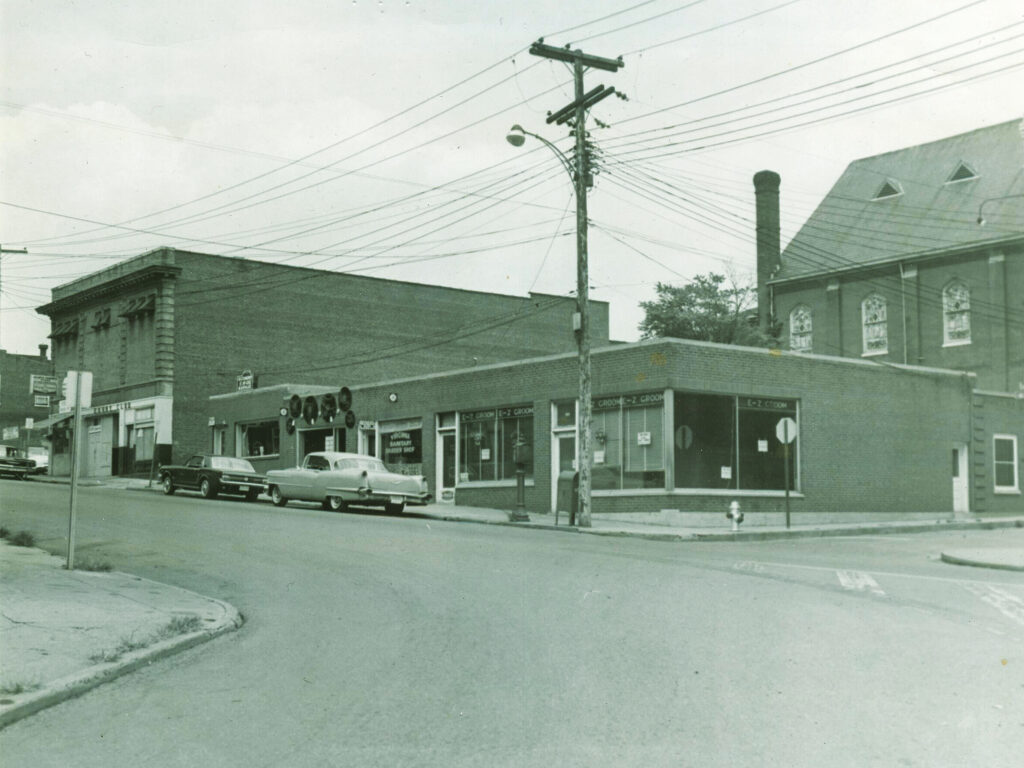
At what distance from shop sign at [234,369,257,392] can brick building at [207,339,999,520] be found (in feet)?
36.8

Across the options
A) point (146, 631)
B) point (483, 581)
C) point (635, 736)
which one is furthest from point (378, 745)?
point (483, 581)

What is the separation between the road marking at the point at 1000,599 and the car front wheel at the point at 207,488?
947 inches

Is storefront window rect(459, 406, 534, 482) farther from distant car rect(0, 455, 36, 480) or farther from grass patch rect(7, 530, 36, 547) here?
distant car rect(0, 455, 36, 480)

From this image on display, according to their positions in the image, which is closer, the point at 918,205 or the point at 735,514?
the point at 735,514

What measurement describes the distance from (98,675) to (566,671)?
3.39 m

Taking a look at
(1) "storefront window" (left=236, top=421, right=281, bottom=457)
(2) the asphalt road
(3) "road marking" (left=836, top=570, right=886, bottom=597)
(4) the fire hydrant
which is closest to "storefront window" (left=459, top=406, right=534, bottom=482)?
(4) the fire hydrant

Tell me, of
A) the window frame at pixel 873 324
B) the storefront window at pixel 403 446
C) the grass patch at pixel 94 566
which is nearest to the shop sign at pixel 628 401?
the storefront window at pixel 403 446

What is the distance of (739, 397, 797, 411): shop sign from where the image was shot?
27609mm

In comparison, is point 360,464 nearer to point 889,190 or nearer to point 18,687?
point 18,687

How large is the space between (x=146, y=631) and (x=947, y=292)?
4517cm

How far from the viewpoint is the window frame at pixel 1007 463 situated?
3452cm

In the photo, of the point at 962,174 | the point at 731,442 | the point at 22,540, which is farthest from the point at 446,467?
the point at 962,174

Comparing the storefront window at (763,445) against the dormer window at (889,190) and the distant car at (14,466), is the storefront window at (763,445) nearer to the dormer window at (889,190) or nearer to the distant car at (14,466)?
the dormer window at (889,190)

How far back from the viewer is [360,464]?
2842 cm
